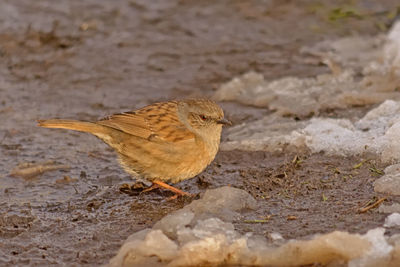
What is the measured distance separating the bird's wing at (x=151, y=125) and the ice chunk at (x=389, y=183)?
164 cm

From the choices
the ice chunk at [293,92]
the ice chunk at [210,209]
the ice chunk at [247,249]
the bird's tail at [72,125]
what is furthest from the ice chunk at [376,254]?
the ice chunk at [293,92]

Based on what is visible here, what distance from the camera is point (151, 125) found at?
21.3ft

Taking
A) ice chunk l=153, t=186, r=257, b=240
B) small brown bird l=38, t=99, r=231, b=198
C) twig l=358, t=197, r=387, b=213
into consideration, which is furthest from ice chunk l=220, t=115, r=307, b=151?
twig l=358, t=197, r=387, b=213

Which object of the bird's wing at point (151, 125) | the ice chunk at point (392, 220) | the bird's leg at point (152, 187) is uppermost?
the bird's wing at point (151, 125)

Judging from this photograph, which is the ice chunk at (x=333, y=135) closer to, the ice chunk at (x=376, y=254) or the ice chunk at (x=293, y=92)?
the ice chunk at (x=293, y=92)

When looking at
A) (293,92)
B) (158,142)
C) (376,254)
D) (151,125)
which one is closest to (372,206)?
(376,254)

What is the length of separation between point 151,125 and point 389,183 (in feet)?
6.85

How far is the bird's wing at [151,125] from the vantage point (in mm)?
6402

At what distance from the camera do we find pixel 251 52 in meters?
10.5

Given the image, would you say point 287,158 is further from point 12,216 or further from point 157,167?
point 12,216

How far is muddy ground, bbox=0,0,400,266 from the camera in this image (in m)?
5.61

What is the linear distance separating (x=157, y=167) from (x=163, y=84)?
332 centimetres

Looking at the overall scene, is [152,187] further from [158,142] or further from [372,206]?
[372,206]

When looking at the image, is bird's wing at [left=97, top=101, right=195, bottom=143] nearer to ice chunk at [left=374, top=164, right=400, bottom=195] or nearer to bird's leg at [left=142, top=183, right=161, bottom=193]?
bird's leg at [left=142, top=183, right=161, bottom=193]
